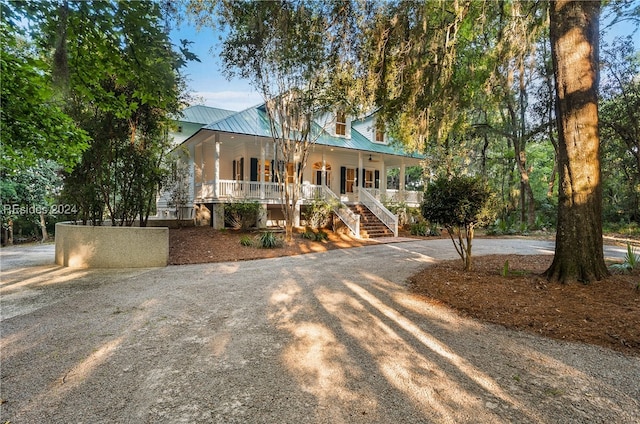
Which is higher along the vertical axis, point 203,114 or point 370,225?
point 203,114

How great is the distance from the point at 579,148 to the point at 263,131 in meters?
11.5

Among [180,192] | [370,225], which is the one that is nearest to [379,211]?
[370,225]

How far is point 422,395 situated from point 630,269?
5.53 meters

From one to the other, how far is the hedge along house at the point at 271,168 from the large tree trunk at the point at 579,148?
22.7 ft

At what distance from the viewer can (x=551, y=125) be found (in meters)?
15.1

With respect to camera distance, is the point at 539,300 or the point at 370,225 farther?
the point at 370,225

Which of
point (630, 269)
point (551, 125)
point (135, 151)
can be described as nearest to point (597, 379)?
point (630, 269)

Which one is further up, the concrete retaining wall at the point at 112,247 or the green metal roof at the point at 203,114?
the green metal roof at the point at 203,114

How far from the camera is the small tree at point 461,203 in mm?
5586

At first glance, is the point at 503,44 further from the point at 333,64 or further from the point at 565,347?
the point at 565,347

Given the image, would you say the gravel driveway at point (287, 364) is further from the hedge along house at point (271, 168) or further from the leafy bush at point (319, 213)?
the leafy bush at point (319, 213)

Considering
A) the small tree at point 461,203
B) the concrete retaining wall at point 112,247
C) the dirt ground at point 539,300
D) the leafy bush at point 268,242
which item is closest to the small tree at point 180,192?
the leafy bush at point 268,242

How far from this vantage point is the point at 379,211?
1514 centimetres

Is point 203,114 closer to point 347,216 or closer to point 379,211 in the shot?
point 347,216
